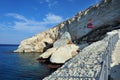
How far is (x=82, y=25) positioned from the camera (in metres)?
58.0

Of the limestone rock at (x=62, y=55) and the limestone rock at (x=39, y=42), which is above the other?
the limestone rock at (x=39, y=42)

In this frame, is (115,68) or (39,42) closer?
(115,68)

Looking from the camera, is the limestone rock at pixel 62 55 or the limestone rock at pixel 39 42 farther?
the limestone rock at pixel 39 42

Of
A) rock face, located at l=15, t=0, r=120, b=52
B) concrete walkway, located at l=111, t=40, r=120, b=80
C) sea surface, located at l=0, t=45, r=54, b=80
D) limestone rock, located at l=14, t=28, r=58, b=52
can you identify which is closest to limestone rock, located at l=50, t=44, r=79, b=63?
sea surface, located at l=0, t=45, r=54, b=80

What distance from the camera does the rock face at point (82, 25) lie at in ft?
164

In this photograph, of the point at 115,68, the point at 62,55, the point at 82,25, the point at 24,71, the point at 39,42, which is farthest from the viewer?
the point at 39,42

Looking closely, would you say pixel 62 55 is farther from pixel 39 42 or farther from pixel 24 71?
pixel 39 42

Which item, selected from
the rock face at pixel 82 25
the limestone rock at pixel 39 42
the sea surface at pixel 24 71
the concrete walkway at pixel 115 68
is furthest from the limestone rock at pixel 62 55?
the limestone rock at pixel 39 42

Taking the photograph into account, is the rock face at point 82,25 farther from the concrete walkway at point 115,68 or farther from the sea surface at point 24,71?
the concrete walkway at point 115,68

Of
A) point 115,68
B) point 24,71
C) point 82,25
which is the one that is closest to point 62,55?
point 24,71

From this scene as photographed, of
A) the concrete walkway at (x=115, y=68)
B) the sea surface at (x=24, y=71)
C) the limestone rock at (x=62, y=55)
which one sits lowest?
the concrete walkway at (x=115, y=68)

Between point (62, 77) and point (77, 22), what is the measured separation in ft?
159

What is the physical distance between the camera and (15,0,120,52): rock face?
49.9 m

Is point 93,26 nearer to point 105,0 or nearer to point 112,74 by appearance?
point 105,0
